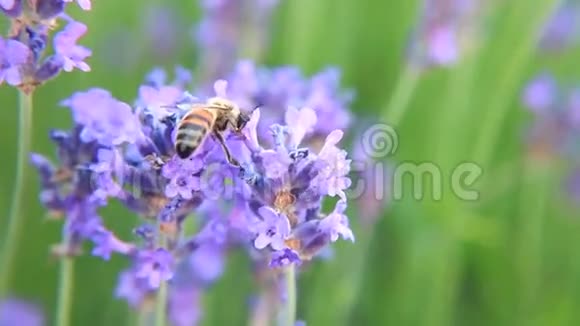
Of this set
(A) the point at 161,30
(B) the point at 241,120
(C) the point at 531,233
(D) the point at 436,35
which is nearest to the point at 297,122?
(B) the point at 241,120

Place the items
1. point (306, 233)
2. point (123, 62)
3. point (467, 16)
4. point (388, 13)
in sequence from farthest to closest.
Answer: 1. point (388, 13)
2. point (123, 62)
3. point (467, 16)
4. point (306, 233)

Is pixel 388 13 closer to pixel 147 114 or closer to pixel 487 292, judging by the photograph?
pixel 487 292

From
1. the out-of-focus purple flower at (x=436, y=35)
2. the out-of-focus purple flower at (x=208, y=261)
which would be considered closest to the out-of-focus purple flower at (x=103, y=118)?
the out-of-focus purple flower at (x=208, y=261)

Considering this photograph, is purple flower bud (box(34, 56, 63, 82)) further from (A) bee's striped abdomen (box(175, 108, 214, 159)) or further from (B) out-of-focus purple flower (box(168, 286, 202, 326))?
(B) out-of-focus purple flower (box(168, 286, 202, 326))

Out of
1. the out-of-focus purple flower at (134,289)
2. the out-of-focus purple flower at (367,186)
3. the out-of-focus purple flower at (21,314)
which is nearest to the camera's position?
the out-of-focus purple flower at (134,289)

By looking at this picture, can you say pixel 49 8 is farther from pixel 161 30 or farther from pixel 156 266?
pixel 161 30

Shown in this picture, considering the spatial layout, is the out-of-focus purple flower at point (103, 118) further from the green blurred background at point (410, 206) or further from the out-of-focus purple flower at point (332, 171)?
the green blurred background at point (410, 206)

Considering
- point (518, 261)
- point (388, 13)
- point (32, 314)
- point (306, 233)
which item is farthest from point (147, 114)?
point (388, 13)
